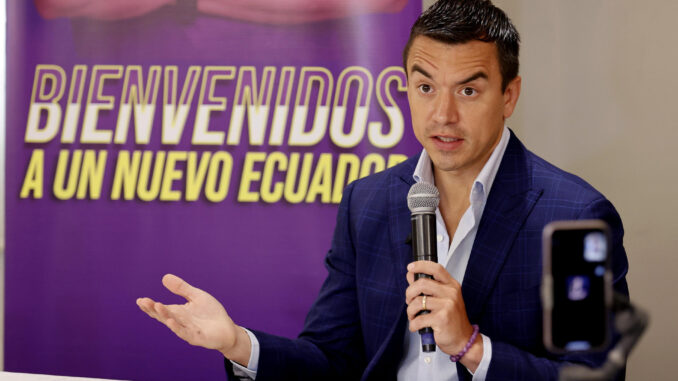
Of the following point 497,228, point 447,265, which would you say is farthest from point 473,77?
point 447,265

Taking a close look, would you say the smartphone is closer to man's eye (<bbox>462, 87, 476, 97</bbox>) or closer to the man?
the man

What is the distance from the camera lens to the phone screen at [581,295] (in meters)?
0.75

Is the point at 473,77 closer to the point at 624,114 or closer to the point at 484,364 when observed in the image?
the point at 484,364

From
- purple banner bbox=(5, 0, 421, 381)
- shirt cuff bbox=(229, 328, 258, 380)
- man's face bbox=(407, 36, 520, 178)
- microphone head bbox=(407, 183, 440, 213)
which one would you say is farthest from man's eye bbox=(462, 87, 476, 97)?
purple banner bbox=(5, 0, 421, 381)

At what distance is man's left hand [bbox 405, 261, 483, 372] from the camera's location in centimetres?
149

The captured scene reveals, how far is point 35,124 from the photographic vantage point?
3387mm

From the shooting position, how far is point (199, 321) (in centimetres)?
180

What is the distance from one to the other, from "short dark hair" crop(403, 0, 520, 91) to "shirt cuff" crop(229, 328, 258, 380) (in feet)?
3.05

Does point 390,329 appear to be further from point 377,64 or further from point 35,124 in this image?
point 35,124

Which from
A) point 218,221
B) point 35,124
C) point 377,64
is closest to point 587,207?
point 377,64

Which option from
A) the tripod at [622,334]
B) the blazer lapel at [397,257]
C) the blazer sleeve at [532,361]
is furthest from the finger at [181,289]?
the tripod at [622,334]

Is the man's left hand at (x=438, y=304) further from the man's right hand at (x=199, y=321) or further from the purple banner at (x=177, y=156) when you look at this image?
the purple banner at (x=177, y=156)

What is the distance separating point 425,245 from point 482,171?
530mm

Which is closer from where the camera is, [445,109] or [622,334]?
[622,334]
